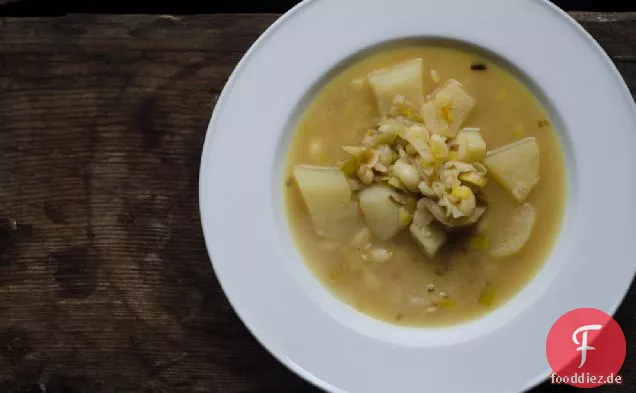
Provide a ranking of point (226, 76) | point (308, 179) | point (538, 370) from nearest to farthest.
→ 1. point (538, 370)
2. point (308, 179)
3. point (226, 76)

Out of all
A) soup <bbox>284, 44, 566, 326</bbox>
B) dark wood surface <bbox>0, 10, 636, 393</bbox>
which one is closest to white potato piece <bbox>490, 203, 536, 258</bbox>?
soup <bbox>284, 44, 566, 326</bbox>

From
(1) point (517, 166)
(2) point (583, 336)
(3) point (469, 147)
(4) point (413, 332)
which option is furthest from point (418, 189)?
(2) point (583, 336)

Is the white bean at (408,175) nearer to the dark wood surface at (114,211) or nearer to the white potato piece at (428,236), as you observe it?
the white potato piece at (428,236)

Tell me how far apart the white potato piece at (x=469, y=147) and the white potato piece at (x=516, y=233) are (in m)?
0.22

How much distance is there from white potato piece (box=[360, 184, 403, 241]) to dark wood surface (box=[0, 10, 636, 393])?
1.97ft

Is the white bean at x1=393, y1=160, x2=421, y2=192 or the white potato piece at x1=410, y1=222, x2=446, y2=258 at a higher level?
the white bean at x1=393, y1=160, x2=421, y2=192

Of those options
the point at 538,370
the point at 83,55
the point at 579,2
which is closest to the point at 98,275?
the point at 83,55

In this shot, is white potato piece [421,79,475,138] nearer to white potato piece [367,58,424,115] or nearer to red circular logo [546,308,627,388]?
white potato piece [367,58,424,115]

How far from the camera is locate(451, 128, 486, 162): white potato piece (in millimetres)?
2061

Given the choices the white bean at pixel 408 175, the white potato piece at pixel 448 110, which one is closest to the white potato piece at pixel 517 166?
the white potato piece at pixel 448 110

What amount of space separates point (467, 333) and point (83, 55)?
62.5 inches

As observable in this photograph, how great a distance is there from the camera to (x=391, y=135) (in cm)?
210

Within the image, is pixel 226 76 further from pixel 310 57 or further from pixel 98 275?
pixel 98 275

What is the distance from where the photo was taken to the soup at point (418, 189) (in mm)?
2100
